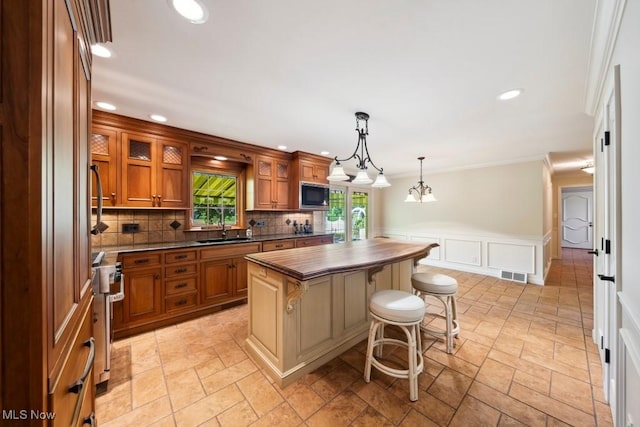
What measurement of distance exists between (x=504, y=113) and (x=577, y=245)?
371 inches

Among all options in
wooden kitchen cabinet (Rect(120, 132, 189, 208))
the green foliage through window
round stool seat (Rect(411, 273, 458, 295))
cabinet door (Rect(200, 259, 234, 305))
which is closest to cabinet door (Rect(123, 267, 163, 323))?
cabinet door (Rect(200, 259, 234, 305))

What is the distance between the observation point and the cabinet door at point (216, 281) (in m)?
3.04

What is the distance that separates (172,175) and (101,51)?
1.65 metres

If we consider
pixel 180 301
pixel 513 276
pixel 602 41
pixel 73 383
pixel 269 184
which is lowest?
pixel 513 276

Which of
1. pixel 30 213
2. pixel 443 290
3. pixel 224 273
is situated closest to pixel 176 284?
pixel 224 273

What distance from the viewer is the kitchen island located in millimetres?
1792

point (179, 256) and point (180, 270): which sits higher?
point (179, 256)

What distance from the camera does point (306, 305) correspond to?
6.47 feet

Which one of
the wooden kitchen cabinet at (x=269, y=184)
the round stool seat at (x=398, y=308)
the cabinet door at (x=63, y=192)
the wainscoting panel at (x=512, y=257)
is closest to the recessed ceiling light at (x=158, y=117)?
the wooden kitchen cabinet at (x=269, y=184)

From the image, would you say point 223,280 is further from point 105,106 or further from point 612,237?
point 612,237

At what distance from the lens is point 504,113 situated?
2576mm

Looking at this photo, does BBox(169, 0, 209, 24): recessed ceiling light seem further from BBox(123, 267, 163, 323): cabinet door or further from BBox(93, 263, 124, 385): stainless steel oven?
BBox(123, 267, 163, 323): cabinet door

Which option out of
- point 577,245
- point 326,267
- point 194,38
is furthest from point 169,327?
point 577,245

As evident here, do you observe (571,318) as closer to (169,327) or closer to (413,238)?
(413,238)
